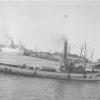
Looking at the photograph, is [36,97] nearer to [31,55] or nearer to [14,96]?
[14,96]

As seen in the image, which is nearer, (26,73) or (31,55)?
(26,73)

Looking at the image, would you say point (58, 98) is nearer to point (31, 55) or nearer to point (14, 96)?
point (14, 96)

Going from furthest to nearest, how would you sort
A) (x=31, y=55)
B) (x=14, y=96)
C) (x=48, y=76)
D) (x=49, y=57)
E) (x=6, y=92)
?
(x=31, y=55), (x=49, y=57), (x=48, y=76), (x=6, y=92), (x=14, y=96)

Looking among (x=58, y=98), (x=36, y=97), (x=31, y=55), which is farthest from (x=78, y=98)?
(x=31, y=55)

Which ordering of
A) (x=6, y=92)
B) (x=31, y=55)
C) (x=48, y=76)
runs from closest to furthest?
(x=6, y=92) → (x=48, y=76) → (x=31, y=55)

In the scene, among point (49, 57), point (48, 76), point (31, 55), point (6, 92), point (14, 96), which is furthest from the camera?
point (31, 55)

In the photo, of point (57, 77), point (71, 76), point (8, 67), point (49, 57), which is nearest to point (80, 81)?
point (71, 76)

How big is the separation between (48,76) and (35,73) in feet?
9.33

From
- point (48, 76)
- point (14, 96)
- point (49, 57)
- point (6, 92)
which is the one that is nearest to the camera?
point (14, 96)

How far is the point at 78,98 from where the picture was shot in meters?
29.1

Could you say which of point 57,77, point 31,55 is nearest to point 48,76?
point 57,77

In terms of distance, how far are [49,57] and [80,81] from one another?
415 ft

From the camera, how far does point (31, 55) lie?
624 ft

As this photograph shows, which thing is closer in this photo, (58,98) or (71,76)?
(58,98)
